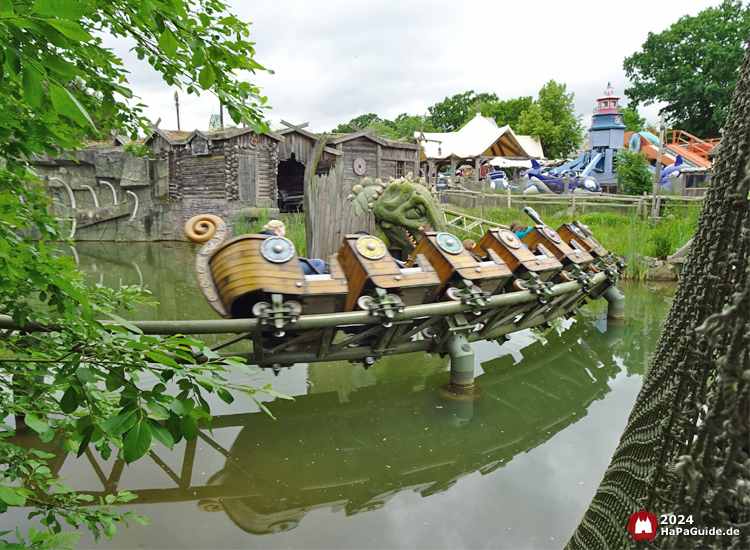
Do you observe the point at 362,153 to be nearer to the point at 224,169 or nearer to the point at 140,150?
the point at 224,169

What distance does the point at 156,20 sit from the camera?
1426 millimetres

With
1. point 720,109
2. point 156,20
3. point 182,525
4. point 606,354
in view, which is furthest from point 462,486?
point 720,109

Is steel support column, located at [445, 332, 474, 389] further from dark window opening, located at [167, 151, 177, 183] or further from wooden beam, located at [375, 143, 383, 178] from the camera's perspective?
dark window opening, located at [167, 151, 177, 183]

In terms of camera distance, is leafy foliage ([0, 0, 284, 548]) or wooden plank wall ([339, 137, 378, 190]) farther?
wooden plank wall ([339, 137, 378, 190])

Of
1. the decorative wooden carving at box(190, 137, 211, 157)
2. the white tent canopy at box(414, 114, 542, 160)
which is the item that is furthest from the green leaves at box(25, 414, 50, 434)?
the white tent canopy at box(414, 114, 542, 160)

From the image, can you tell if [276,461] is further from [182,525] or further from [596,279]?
[596,279]

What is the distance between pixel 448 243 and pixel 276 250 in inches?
55.5

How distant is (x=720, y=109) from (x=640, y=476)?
29.3 meters

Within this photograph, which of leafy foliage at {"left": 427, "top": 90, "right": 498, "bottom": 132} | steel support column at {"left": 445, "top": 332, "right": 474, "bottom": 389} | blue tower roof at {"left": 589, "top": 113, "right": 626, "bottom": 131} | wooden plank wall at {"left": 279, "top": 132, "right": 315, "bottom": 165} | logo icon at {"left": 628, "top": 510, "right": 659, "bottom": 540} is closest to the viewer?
logo icon at {"left": 628, "top": 510, "right": 659, "bottom": 540}

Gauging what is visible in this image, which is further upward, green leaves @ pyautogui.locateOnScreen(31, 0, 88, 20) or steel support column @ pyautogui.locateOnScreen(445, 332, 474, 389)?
green leaves @ pyautogui.locateOnScreen(31, 0, 88, 20)

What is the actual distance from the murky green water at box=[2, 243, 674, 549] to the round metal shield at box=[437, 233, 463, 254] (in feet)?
3.86

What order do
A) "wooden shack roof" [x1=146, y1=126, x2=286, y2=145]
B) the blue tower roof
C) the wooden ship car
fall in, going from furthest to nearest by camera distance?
A: the blue tower roof < "wooden shack roof" [x1=146, y1=126, x2=286, y2=145] < the wooden ship car

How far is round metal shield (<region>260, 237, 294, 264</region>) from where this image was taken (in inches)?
122

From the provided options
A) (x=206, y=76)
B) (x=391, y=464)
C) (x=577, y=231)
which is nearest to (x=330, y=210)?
(x=391, y=464)
